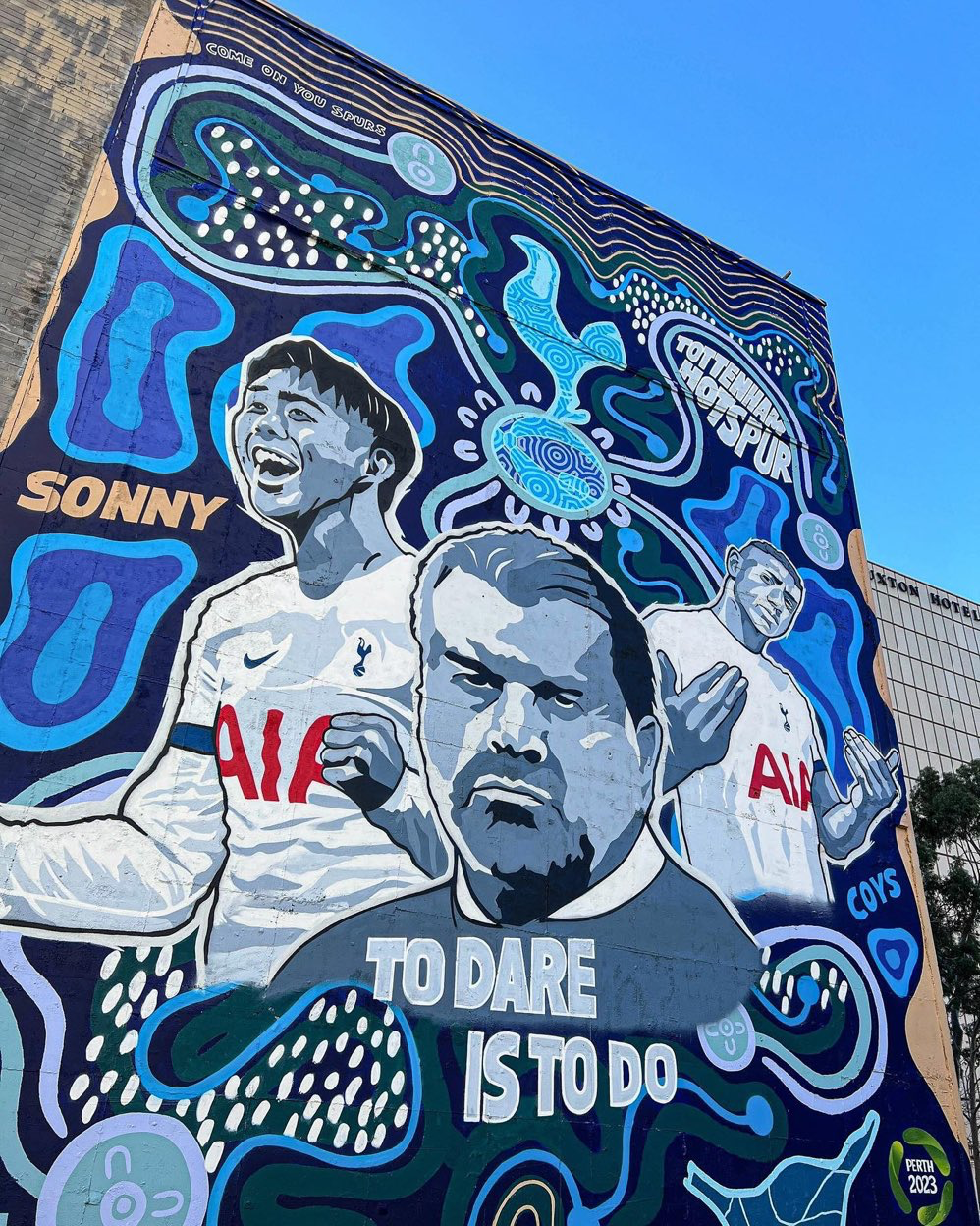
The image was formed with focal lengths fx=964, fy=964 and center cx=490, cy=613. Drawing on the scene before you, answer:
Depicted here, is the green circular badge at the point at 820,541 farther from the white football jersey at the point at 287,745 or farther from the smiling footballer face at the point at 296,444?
the white football jersey at the point at 287,745

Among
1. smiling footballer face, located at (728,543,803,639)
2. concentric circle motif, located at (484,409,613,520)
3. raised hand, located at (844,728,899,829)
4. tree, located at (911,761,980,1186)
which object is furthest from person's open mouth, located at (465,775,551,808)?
tree, located at (911,761,980,1186)

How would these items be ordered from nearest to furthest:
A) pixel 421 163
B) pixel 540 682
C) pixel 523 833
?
pixel 523 833 → pixel 540 682 → pixel 421 163

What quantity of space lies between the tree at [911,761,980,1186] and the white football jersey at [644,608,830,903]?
6.19 m

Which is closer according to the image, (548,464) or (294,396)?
(294,396)

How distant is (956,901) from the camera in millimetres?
18141

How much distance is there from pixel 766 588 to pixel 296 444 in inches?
300

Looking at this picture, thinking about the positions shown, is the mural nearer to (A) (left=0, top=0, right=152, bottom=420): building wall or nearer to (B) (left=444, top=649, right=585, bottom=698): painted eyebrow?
(B) (left=444, top=649, right=585, bottom=698): painted eyebrow

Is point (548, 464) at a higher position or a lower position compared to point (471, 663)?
higher

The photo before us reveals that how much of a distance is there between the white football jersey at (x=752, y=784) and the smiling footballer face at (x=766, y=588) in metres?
0.65

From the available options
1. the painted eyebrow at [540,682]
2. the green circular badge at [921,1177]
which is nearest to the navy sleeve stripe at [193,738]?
the painted eyebrow at [540,682]

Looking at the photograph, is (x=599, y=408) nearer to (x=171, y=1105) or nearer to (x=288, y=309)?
(x=288, y=309)

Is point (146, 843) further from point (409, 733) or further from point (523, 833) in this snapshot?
point (523, 833)

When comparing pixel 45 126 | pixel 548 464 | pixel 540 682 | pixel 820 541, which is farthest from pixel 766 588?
pixel 45 126

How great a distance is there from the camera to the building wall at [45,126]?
10031 mm
